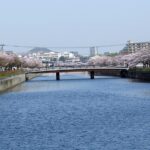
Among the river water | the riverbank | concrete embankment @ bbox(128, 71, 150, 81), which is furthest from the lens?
the riverbank

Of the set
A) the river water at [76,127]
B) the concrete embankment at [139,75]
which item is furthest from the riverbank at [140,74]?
the river water at [76,127]

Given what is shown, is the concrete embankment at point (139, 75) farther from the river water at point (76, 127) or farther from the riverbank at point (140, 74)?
the river water at point (76, 127)

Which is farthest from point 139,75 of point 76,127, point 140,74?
point 76,127

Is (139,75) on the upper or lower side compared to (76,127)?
lower

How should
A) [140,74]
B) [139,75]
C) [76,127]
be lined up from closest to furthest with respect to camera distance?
1. [76,127]
2. [140,74]
3. [139,75]

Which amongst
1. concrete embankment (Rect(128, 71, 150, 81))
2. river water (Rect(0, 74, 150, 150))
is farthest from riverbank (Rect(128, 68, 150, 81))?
river water (Rect(0, 74, 150, 150))

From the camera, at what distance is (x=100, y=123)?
29109mm

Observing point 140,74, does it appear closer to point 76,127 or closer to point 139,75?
point 139,75

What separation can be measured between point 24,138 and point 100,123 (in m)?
5.32

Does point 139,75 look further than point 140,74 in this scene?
Yes

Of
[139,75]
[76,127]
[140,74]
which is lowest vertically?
[139,75]

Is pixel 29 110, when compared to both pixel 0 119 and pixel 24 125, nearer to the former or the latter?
pixel 0 119

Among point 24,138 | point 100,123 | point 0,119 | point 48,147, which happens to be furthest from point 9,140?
point 0,119

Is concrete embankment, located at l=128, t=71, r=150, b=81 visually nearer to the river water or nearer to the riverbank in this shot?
the riverbank
